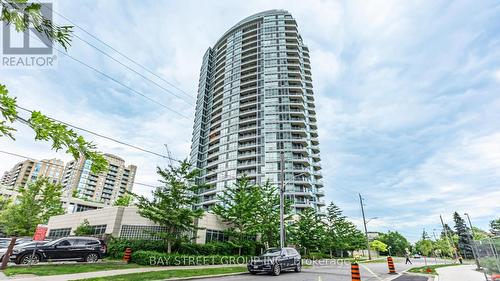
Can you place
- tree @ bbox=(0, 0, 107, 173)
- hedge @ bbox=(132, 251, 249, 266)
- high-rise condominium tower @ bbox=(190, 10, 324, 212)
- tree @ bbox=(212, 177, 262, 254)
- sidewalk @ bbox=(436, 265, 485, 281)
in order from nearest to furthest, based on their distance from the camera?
tree @ bbox=(0, 0, 107, 173) < sidewalk @ bbox=(436, 265, 485, 281) < hedge @ bbox=(132, 251, 249, 266) < tree @ bbox=(212, 177, 262, 254) < high-rise condominium tower @ bbox=(190, 10, 324, 212)

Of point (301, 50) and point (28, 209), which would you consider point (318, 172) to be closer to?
point (301, 50)

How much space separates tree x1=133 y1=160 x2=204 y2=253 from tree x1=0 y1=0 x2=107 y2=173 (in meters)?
18.3

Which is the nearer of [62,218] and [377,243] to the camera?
[62,218]

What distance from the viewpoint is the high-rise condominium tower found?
63.4 m

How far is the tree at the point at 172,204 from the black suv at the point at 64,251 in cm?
377

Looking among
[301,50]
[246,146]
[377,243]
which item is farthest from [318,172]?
[301,50]

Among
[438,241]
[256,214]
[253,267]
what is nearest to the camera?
[253,267]

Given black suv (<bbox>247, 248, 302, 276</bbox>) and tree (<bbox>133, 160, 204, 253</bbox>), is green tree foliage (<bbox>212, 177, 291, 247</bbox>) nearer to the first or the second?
tree (<bbox>133, 160, 204, 253</bbox>)

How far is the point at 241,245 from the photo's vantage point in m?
26.5

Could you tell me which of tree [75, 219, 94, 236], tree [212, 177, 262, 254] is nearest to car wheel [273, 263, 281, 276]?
tree [212, 177, 262, 254]

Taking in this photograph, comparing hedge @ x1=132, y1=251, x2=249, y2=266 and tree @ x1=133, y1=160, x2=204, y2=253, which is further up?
tree @ x1=133, y1=160, x2=204, y2=253

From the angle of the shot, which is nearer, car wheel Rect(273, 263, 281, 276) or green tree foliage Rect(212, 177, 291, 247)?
car wheel Rect(273, 263, 281, 276)

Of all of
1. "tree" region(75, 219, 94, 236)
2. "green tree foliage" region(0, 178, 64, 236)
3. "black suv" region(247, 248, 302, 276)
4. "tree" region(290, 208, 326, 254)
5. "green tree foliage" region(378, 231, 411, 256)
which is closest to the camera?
"black suv" region(247, 248, 302, 276)

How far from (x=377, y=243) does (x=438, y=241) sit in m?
29.0
